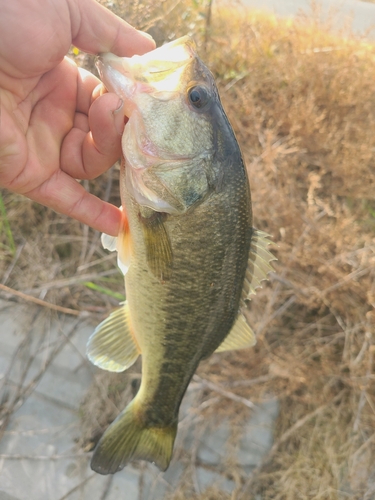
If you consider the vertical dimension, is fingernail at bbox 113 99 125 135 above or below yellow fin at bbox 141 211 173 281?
above

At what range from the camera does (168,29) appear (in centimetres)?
307

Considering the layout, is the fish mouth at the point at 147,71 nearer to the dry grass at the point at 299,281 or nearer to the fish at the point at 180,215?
the fish at the point at 180,215

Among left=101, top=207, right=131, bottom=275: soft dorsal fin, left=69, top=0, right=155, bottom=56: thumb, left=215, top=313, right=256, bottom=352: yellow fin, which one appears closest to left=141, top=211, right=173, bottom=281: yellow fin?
left=101, top=207, right=131, bottom=275: soft dorsal fin

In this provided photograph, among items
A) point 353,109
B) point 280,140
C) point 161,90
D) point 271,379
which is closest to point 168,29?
point 280,140

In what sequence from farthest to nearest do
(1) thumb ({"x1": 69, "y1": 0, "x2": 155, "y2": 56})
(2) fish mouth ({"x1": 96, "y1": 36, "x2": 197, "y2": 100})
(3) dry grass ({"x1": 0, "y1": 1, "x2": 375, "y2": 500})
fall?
1. (3) dry grass ({"x1": 0, "y1": 1, "x2": 375, "y2": 500})
2. (1) thumb ({"x1": 69, "y1": 0, "x2": 155, "y2": 56})
3. (2) fish mouth ({"x1": 96, "y1": 36, "x2": 197, "y2": 100})

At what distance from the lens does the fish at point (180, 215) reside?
1.16 meters

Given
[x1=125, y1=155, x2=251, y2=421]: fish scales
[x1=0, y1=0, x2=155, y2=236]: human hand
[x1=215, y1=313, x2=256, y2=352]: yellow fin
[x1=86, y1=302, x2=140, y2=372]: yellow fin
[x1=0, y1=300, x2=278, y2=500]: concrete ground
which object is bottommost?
[x1=0, y1=300, x2=278, y2=500]: concrete ground

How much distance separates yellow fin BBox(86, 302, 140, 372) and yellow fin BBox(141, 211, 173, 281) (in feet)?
1.34

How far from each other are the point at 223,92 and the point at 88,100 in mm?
2017

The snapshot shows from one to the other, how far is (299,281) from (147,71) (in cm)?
194

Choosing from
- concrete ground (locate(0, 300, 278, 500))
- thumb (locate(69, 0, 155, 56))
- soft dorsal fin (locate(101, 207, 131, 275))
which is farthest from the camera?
concrete ground (locate(0, 300, 278, 500))

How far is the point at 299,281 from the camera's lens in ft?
8.77

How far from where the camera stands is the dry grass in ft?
7.80

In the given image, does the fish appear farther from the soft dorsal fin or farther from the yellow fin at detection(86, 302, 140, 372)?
the yellow fin at detection(86, 302, 140, 372)
